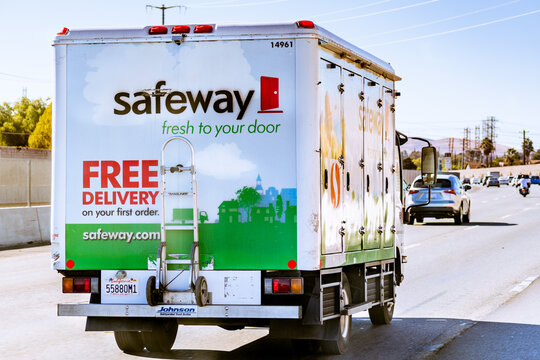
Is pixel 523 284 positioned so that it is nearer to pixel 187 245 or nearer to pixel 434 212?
pixel 187 245

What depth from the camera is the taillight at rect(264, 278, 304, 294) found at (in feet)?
24.3

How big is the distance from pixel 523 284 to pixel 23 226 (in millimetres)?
12247

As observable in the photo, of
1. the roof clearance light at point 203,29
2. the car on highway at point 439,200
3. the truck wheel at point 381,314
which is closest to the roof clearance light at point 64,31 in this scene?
the roof clearance light at point 203,29

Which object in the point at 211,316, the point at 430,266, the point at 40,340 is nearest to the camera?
the point at 211,316

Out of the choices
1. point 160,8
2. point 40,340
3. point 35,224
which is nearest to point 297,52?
point 40,340

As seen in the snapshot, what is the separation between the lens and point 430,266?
17.8 m

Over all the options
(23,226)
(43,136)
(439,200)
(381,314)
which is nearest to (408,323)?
(381,314)

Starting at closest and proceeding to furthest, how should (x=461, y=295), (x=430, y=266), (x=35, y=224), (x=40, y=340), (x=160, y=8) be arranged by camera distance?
(x=40, y=340) → (x=461, y=295) → (x=430, y=266) → (x=35, y=224) → (x=160, y=8)

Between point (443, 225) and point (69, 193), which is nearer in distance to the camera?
point (69, 193)

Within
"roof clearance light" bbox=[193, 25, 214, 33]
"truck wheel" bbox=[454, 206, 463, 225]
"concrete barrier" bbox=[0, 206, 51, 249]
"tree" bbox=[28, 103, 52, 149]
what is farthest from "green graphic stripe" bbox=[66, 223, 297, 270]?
"tree" bbox=[28, 103, 52, 149]

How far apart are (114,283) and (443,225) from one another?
25123 mm

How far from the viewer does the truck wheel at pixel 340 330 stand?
803 cm

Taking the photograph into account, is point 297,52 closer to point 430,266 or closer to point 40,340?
point 40,340

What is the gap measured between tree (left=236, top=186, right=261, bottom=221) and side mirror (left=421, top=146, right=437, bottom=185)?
3.35 m
